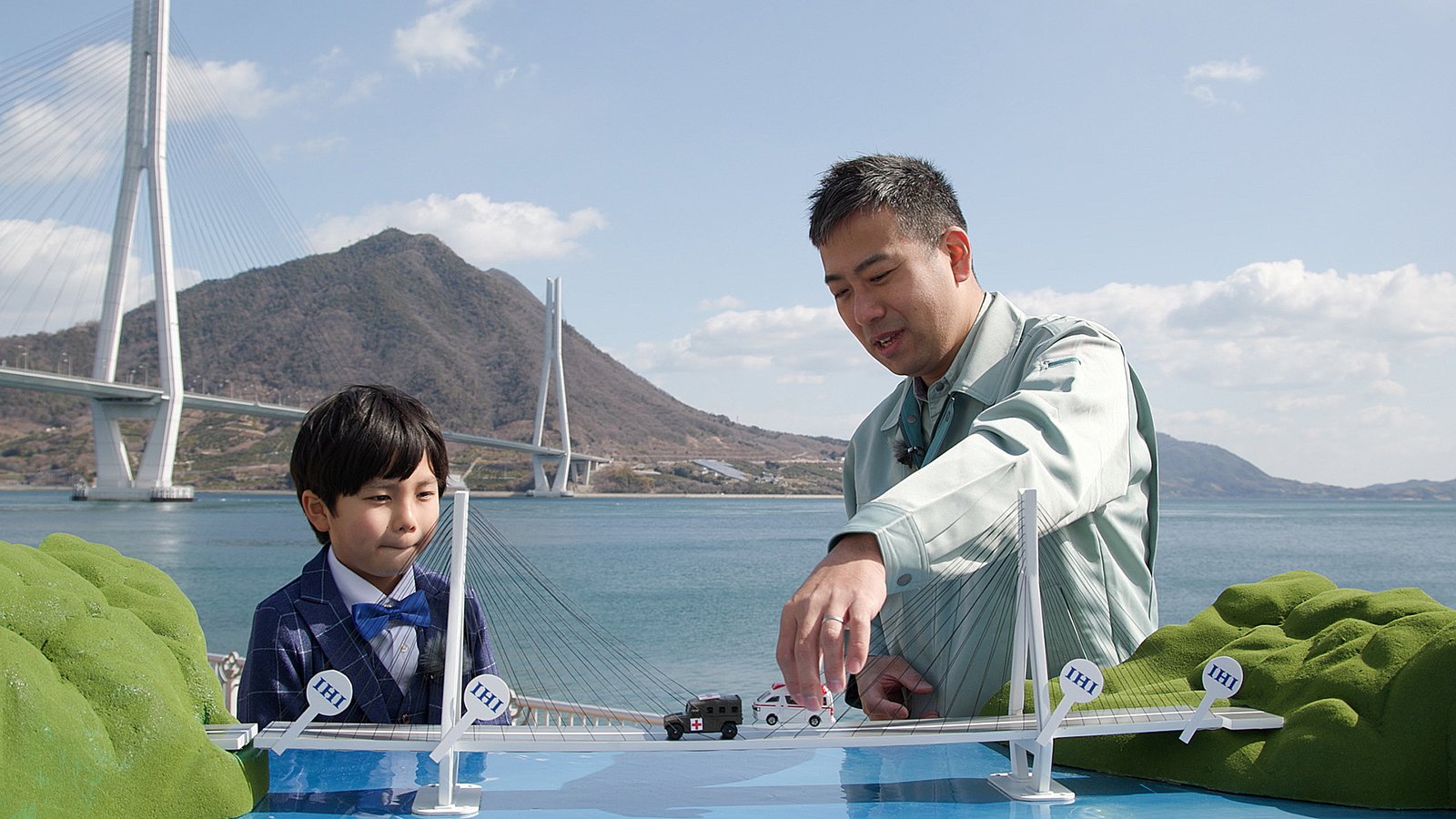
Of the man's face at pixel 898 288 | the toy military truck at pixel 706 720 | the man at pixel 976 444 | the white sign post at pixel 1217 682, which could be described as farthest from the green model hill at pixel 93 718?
the white sign post at pixel 1217 682

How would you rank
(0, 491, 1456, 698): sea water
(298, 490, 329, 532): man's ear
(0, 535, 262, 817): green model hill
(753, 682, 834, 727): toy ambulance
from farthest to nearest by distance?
1. (0, 491, 1456, 698): sea water
2. (298, 490, 329, 532): man's ear
3. (753, 682, 834, 727): toy ambulance
4. (0, 535, 262, 817): green model hill

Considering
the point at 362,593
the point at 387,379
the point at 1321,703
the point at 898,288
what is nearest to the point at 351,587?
the point at 362,593

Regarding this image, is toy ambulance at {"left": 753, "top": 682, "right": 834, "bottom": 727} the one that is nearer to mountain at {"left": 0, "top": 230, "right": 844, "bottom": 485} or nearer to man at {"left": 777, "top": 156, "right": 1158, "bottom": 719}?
man at {"left": 777, "top": 156, "right": 1158, "bottom": 719}

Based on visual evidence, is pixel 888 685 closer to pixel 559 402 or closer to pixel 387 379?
pixel 559 402

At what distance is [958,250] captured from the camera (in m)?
1.45

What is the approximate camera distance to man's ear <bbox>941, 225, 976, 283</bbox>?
142 cm

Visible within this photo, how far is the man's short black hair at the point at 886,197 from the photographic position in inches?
52.8

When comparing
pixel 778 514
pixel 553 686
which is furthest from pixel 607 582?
pixel 778 514

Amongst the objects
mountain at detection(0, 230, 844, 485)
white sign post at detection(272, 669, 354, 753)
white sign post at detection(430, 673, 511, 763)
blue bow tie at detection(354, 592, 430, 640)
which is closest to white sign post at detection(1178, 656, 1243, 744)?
white sign post at detection(430, 673, 511, 763)

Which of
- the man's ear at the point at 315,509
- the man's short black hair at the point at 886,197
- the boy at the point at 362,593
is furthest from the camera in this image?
the man's ear at the point at 315,509

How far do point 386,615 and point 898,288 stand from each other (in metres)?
0.81

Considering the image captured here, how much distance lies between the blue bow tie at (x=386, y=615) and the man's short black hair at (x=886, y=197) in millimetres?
731

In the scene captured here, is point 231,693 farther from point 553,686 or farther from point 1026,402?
point 553,686

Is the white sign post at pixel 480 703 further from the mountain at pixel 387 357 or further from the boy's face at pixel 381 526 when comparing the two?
the mountain at pixel 387 357
